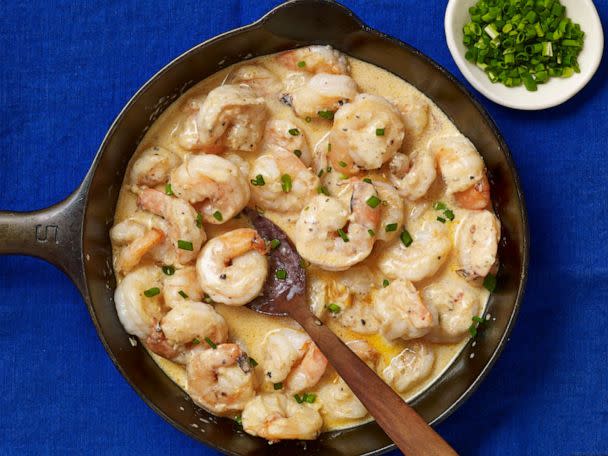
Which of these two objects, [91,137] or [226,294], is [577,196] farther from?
[91,137]

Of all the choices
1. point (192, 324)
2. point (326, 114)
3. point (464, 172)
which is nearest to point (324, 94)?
point (326, 114)

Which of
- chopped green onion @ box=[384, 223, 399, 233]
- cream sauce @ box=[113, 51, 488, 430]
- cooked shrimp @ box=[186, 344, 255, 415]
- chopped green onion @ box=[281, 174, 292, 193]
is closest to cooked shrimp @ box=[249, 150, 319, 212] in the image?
chopped green onion @ box=[281, 174, 292, 193]

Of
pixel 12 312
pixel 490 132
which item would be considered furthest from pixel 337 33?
pixel 12 312

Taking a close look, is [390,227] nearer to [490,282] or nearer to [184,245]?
[490,282]

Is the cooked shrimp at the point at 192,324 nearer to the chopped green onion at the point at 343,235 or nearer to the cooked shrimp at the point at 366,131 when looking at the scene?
the chopped green onion at the point at 343,235

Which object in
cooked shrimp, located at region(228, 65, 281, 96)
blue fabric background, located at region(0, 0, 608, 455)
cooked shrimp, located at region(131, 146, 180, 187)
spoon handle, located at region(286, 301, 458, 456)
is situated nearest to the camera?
spoon handle, located at region(286, 301, 458, 456)

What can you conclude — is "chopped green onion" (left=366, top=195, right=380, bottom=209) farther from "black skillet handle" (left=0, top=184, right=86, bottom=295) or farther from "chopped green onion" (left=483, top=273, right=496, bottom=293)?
"black skillet handle" (left=0, top=184, right=86, bottom=295)

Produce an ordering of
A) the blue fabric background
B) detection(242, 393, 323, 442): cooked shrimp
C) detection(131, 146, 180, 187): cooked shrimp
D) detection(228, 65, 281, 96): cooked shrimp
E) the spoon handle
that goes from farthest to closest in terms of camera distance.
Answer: the blue fabric background → detection(228, 65, 281, 96): cooked shrimp → detection(131, 146, 180, 187): cooked shrimp → detection(242, 393, 323, 442): cooked shrimp → the spoon handle
